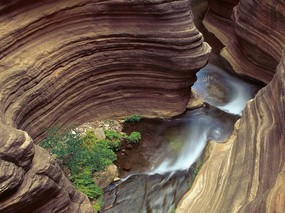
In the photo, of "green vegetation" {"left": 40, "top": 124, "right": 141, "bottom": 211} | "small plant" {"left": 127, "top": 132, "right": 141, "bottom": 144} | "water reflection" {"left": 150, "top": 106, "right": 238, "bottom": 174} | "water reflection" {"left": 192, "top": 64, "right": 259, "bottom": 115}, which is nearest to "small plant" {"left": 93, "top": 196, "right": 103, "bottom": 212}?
"green vegetation" {"left": 40, "top": 124, "right": 141, "bottom": 211}

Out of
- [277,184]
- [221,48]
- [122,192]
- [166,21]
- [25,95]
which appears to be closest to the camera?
[277,184]

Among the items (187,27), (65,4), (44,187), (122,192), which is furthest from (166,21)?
(44,187)

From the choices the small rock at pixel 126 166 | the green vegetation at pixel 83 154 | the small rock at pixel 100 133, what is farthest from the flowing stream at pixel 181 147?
the small rock at pixel 100 133

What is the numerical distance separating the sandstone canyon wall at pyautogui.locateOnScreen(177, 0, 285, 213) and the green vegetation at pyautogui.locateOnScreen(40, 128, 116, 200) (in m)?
1.90

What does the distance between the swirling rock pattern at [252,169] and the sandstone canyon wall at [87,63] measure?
75.5 inches

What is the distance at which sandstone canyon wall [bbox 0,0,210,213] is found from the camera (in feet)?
23.7

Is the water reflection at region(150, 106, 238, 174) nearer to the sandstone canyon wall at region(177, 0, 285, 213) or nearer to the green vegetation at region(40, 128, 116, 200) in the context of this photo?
the sandstone canyon wall at region(177, 0, 285, 213)

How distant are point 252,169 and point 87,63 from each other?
4198mm

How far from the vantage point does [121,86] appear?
366 inches

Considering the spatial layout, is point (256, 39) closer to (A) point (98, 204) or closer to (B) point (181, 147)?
(B) point (181, 147)

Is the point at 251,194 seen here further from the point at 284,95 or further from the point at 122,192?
the point at 122,192

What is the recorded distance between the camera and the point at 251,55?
11.3m

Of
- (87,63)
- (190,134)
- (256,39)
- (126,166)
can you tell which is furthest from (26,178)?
(256,39)

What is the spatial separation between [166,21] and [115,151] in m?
2.73
